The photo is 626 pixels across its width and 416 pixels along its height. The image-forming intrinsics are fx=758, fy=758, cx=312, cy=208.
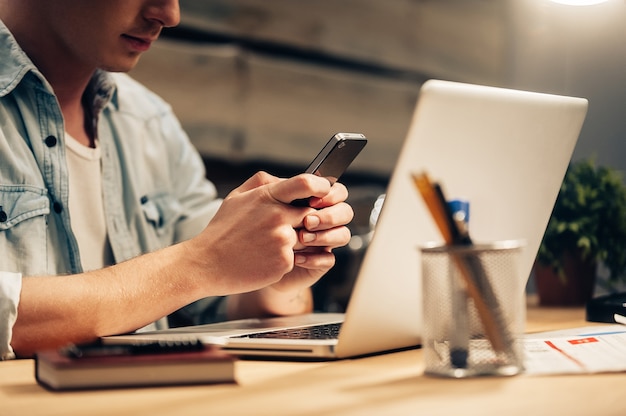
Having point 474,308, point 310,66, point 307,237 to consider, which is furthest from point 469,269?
point 310,66

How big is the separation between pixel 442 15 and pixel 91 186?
2004 millimetres

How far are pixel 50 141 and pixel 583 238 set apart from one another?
3.38 ft

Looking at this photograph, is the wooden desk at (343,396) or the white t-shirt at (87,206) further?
the white t-shirt at (87,206)

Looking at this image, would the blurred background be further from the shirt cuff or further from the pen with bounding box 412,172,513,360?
the shirt cuff

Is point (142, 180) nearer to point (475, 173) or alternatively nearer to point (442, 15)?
point (475, 173)

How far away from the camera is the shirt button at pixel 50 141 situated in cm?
133

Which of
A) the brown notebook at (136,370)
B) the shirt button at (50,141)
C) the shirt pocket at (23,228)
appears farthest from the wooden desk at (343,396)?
the shirt button at (50,141)

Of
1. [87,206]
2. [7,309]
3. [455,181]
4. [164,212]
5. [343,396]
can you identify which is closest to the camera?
[343,396]

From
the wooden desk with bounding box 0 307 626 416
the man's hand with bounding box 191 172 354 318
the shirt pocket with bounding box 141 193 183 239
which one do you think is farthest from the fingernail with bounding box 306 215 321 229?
the shirt pocket with bounding box 141 193 183 239

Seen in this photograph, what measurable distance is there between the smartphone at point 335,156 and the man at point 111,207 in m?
0.04

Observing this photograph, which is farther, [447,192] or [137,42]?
[137,42]

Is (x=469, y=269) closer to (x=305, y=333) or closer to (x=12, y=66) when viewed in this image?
(x=305, y=333)

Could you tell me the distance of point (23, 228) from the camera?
1.25 meters

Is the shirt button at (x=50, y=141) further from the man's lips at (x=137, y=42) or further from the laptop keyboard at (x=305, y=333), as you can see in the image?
the laptop keyboard at (x=305, y=333)
